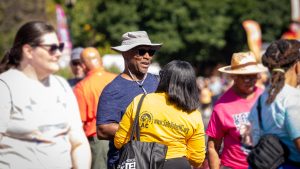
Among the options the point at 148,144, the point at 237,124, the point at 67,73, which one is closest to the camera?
the point at 148,144

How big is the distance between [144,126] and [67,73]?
44.7ft

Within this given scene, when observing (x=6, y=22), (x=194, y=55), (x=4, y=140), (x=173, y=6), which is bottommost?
(x=194, y=55)

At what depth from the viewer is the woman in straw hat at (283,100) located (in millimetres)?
5254

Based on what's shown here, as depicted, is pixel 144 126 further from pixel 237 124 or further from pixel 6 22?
pixel 6 22

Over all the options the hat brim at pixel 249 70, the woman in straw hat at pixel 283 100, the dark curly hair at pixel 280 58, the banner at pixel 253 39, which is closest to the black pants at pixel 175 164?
the woman in straw hat at pixel 283 100

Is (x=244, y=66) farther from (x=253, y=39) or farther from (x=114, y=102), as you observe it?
(x=253, y=39)

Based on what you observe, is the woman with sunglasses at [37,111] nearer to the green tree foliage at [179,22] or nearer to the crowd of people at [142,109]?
the crowd of people at [142,109]

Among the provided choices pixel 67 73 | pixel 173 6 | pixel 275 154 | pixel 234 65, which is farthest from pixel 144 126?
pixel 173 6

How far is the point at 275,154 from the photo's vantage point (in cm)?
533

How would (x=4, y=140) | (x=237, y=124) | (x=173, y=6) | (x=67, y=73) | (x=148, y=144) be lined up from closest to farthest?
(x=4, y=140), (x=148, y=144), (x=237, y=124), (x=67, y=73), (x=173, y=6)

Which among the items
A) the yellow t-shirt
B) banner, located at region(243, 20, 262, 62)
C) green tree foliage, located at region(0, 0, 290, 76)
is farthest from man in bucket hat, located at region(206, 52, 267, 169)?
green tree foliage, located at region(0, 0, 290, 76)

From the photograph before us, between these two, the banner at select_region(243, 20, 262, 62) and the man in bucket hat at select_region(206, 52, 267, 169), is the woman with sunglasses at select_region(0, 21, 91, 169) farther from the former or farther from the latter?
the banner at select_region(243, 20, 262, 62)

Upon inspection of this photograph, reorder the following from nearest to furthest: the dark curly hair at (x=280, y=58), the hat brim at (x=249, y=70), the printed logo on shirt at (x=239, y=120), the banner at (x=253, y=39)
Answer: the dark curly hair at (x=280, y=58)
the printed logo on shirt at (x=239, y=120)
the hat brim at (x=249, y=70)
the banner at (x=253, y=39)

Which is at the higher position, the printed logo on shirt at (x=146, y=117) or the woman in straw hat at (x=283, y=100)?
the woman in straw hat at (x=283, y=100)
